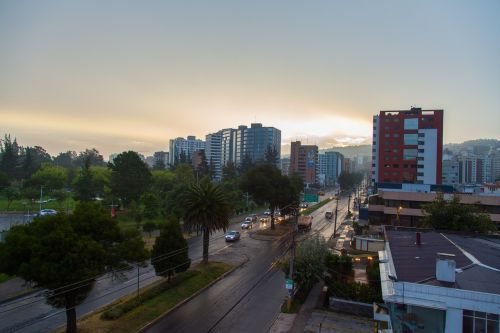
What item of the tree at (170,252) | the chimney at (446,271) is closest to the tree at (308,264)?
the tree at (170,252)

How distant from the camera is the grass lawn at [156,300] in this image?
72.4 ft

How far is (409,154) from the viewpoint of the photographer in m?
98.6

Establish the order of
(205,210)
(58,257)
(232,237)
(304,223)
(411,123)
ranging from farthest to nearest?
(411,123)
(304,223)
(232,237)
(205,210)
(58,257)

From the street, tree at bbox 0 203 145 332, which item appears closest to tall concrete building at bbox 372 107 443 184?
the street

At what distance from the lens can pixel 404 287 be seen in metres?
14.7

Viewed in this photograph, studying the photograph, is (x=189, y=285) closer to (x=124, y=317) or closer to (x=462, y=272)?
(x=124, y=317)

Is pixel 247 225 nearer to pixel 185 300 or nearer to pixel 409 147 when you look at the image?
pixel 185 300

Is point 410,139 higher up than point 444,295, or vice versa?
point 410,139

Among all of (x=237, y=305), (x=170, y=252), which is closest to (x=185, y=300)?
(x=237, y=305)

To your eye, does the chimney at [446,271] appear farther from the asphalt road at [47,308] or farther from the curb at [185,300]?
the curb at [185,300]

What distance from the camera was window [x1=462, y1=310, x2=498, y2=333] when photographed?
44.0ft

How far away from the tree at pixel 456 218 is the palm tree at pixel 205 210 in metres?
22.8

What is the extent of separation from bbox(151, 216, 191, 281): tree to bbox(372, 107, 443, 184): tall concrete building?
3239 inches

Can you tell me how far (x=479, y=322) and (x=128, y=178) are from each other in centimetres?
7182
